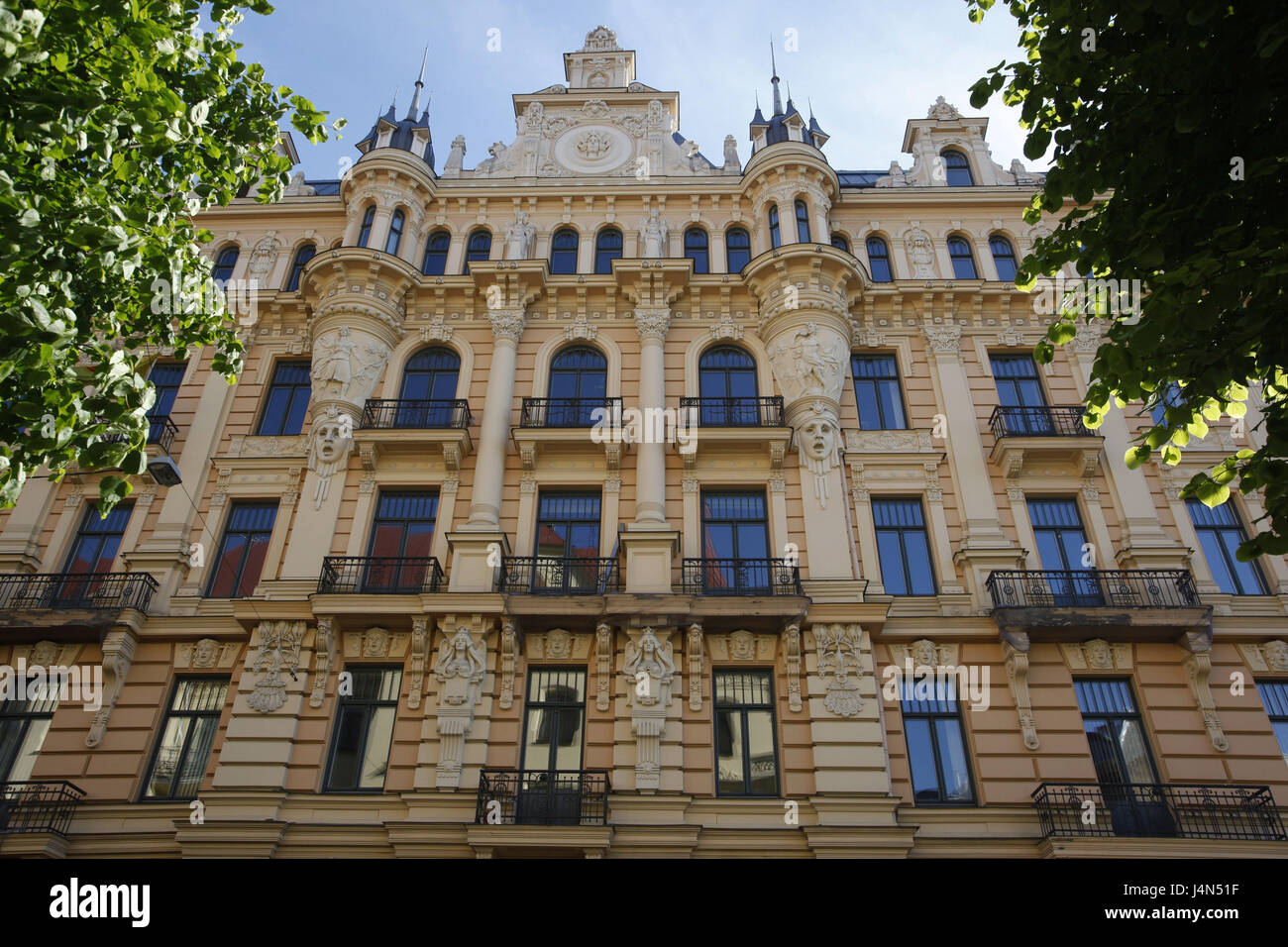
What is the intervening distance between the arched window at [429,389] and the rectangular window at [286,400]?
2.53 m

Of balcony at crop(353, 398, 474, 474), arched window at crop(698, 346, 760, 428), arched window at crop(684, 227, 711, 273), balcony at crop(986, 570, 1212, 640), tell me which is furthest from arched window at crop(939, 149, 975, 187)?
balcony at crop(353, 398, 474, 474)

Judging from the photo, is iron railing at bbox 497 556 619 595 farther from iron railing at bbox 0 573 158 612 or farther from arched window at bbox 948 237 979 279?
arched window at bbox 948 237 979 279

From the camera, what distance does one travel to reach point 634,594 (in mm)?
17047

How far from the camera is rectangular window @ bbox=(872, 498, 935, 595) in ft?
61.1

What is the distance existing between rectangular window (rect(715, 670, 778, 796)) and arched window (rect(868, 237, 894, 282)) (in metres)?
11.9

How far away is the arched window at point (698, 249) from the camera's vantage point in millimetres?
23328

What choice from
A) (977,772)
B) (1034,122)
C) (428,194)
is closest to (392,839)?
(977,772)

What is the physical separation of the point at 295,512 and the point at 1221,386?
17.5m

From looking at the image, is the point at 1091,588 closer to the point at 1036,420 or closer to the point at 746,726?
the point at 1036,420

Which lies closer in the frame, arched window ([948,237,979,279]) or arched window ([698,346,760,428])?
arched window ([698,346,760,428])

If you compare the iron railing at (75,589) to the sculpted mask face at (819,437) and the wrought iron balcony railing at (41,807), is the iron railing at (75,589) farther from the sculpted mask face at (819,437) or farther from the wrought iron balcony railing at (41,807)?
the sculpted mask face at (819,437)

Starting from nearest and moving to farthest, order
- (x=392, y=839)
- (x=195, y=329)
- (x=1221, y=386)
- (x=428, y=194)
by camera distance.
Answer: (x=1221, y=386) < (x=195, y=329) < (x=392, y=839) < (x=428, y=194)

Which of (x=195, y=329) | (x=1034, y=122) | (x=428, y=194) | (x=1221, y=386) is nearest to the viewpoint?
(x=1221, y=386)

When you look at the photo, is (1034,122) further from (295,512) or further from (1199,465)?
(295,512)
